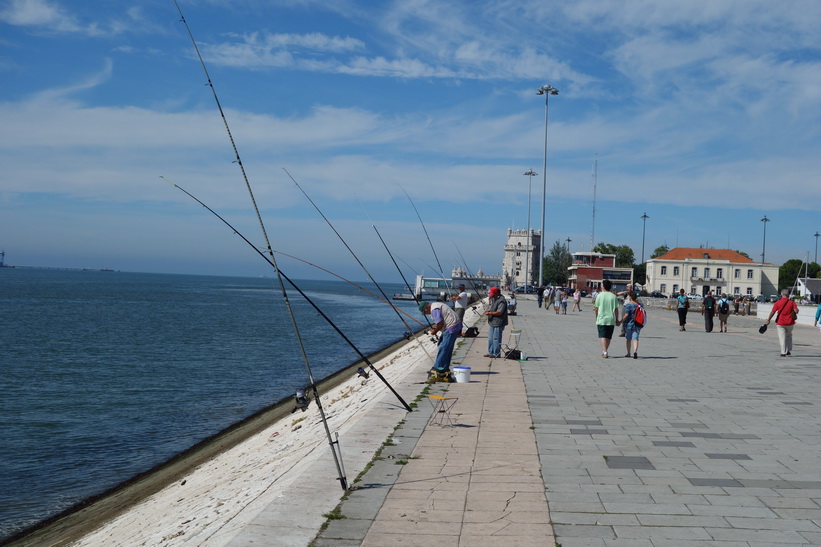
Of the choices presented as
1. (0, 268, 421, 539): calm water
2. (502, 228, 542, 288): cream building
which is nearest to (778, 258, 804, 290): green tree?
(502, 228, 542, 288): cream building

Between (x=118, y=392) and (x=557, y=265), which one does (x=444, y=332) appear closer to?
(x=118, y=392)

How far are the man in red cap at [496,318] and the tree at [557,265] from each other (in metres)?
108

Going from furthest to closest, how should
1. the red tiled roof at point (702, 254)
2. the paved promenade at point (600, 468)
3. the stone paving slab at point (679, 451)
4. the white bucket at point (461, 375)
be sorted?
the red tiled roof at point (702, 254) < the white bucket at point (461, 375) < the stone paving slab at point (679, 451) < the paved promenade at point (600, 468)

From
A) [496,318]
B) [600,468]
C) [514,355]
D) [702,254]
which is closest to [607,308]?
[514,355]

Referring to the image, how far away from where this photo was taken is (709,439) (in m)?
7.34

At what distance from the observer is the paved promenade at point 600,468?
456cm

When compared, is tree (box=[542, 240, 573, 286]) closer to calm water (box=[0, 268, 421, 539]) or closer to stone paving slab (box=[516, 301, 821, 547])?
calm water (box=[0, 268, 421, 539])

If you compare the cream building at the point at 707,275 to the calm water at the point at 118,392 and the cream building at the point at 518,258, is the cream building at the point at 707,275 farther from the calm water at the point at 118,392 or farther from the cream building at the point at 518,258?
the calm water at the point at 118,392

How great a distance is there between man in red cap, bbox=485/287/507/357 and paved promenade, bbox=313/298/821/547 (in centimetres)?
250

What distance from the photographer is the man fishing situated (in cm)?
1110

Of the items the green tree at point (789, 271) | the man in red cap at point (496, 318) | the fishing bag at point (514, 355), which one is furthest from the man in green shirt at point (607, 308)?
the green tree at point (789, 271)

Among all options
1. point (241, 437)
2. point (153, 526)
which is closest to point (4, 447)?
point (241, 437)

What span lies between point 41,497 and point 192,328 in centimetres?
3220

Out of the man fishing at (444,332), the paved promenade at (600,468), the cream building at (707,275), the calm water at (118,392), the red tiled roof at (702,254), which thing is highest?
the red tiled roof at (702,254)
